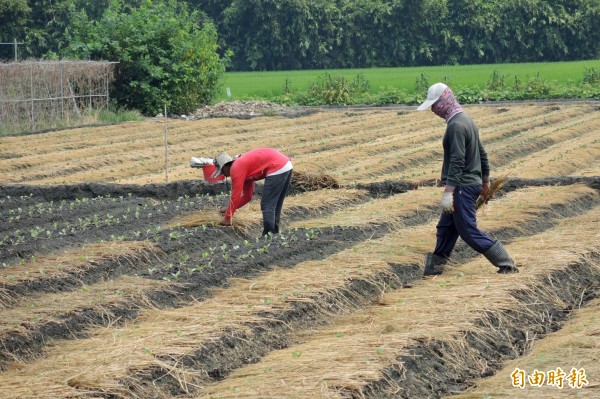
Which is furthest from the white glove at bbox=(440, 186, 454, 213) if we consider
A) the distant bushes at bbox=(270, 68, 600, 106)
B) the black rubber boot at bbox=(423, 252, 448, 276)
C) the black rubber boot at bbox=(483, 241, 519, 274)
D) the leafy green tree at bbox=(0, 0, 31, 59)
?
the leafy green tree at bbox=(0, 0, 31, 59)

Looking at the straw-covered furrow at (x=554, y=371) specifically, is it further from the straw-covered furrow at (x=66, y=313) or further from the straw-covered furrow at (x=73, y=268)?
the straw-covered furrow at (x=73, y=268)

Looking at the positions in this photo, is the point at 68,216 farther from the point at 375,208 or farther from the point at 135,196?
the point at 375,208

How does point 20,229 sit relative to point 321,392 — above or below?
below

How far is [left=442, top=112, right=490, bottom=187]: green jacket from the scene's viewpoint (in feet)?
31.6

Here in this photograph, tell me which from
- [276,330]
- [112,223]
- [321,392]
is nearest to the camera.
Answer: [321,392]

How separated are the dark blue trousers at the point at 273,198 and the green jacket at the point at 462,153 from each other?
8.43ft

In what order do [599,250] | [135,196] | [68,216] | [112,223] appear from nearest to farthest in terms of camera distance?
[599,250]
[112,223]
[68,216]
[135,196]

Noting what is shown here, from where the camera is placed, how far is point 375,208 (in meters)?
14.3

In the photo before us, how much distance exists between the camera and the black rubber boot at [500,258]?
9742mm

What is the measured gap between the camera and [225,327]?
8.18 meters

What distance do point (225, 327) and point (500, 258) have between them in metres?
2.79

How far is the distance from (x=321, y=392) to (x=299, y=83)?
132 ft

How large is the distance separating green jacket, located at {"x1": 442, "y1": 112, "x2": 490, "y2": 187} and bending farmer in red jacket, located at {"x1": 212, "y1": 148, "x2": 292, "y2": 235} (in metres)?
2.54

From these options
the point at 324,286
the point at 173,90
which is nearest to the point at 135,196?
the point at 324,286
